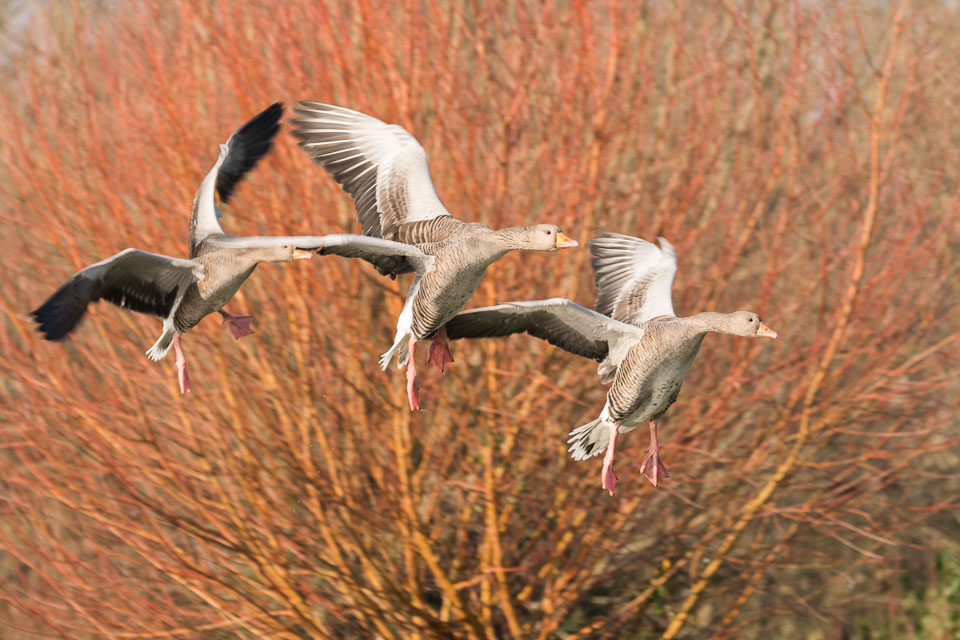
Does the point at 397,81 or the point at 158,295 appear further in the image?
the point at 397,81

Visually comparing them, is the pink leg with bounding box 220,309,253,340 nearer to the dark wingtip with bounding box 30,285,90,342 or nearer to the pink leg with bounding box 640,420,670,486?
the dark wingtip with bounding box 30,285,90,342

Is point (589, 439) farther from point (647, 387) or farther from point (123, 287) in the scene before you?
point (123, 287)

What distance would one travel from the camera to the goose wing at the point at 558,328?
6.06m

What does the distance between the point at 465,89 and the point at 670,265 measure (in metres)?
4.84

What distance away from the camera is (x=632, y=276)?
291 inches

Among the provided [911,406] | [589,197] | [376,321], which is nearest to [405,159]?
[589,197]

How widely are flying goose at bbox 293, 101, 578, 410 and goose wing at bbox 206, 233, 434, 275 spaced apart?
6cm

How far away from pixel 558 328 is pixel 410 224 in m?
1.14

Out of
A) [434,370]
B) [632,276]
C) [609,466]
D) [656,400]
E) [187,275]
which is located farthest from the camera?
[434,370]

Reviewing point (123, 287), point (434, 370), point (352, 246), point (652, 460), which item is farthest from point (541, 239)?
point (434, 370)

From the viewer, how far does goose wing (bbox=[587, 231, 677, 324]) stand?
7074mm

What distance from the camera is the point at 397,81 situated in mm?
10234

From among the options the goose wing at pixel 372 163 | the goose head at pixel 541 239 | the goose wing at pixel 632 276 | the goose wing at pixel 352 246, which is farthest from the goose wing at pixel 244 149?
the goose wing at pixel 632 276

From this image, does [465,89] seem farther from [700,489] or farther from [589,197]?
[700,489]
